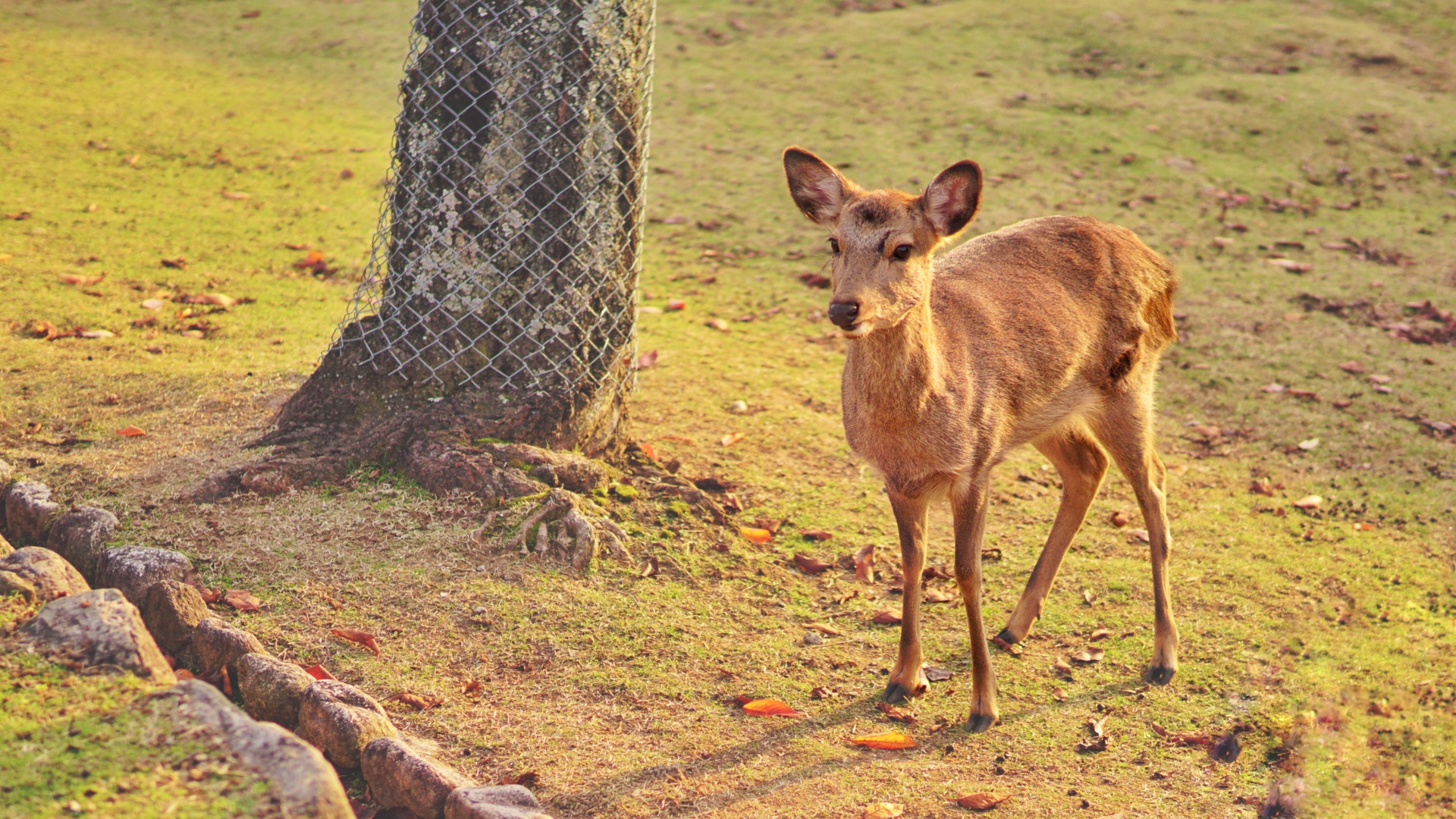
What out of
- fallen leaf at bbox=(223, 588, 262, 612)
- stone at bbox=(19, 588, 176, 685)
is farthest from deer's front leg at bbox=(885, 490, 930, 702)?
stone at bbox=(19, 588, 176, 685)

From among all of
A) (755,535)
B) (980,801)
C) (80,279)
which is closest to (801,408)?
(755,535)

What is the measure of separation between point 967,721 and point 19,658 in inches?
120

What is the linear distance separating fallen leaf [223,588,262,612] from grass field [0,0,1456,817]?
8 centimetres

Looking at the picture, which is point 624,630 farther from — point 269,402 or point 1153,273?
point 1153,273

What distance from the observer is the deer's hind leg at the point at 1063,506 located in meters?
4.95

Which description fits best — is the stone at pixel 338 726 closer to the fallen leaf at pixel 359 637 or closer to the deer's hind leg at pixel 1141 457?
the fallen leaf at pixel 359 637

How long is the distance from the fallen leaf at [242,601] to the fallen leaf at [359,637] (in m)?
0.31

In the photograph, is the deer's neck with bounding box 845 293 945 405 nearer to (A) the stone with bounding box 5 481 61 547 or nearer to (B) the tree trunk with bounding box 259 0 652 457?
(B) the tree trunk with bounding box 259 0 652 457

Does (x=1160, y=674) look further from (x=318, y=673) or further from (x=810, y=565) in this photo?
(x=318, y=673)

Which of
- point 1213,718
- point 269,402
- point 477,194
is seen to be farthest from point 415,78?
point 1213,718

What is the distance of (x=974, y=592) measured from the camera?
436 cm

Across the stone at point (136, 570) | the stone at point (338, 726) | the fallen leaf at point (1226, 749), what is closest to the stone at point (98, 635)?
the stone at point (338, 726)

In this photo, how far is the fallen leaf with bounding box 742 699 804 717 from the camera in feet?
13.8

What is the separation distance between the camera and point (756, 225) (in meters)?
9.52
